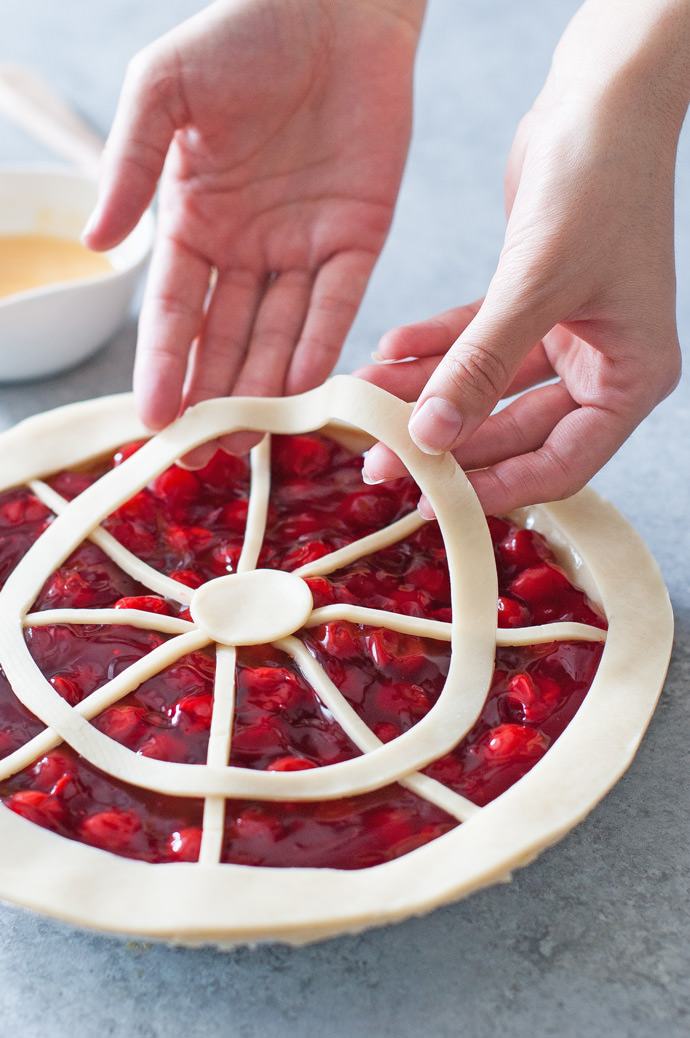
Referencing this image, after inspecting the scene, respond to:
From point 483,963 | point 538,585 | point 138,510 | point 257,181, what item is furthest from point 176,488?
point 483,963

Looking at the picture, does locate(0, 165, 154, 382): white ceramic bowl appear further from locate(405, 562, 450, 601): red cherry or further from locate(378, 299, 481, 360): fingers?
locate(405, 562, 450, 601): red cherry

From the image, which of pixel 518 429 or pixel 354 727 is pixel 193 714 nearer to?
pixel 354 727

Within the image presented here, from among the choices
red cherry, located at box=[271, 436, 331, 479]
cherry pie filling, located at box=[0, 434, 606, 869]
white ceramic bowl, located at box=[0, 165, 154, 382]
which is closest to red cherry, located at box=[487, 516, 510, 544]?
cherry pie filling, located at box=[0, 434, 606, 869]

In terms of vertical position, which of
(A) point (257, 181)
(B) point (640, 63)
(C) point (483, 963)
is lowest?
(C) point (483, 963)

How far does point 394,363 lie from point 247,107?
2.18 ft

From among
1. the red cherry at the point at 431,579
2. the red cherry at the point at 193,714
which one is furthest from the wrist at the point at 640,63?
the red cherry at the point at 193,714

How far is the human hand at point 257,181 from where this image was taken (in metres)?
1.95

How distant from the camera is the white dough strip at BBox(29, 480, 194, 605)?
1666mm

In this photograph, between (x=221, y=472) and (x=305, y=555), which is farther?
(x=221, y=472)

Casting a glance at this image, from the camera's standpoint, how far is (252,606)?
161 cm

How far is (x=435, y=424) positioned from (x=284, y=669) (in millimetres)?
440

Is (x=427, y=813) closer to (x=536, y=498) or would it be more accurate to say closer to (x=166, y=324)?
(x=536, y=498)

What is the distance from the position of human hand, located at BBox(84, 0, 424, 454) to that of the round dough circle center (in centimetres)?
34

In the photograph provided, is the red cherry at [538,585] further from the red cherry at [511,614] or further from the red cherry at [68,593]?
the red cherry at [68,593]
